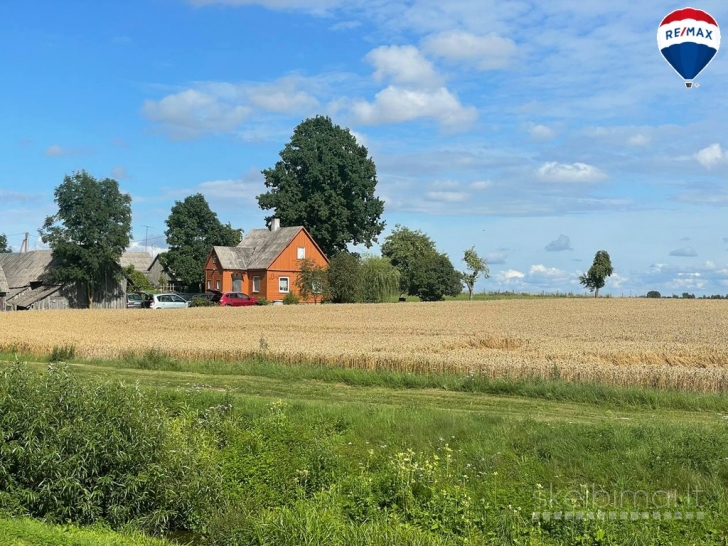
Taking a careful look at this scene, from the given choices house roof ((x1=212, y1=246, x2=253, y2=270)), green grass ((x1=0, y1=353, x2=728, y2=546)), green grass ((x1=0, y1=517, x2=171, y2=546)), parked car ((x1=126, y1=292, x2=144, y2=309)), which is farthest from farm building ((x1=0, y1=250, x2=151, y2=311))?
green grass ((x1=0, y1=517, x2=171, y2=546))

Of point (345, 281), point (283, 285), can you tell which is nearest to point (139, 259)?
point (283, 285)

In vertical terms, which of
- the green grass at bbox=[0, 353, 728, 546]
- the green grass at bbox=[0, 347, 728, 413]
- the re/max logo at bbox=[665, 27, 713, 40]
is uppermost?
the re/max logo at bbox=[665, 27, 713, 40]

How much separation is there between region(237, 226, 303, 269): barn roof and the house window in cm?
275

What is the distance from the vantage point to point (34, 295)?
3014 inches

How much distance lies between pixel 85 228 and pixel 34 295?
1060cm

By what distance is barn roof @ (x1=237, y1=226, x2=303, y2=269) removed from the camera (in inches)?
3241

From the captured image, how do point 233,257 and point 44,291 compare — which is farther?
point 233,257

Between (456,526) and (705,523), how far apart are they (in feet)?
11.5

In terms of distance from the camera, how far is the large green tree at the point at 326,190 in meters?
89.5

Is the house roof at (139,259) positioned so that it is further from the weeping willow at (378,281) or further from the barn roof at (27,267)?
the weeping willow at (378,281)

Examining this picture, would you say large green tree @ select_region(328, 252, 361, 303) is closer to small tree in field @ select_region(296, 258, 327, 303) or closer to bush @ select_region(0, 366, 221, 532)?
small tree in field @ select_region(296, 258, 327, 303)

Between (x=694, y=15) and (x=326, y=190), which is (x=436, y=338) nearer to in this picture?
(x=694, y=15)

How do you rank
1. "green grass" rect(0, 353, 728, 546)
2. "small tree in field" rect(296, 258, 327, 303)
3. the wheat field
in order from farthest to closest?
"small tree in field" rect(296, 258, 327, 303), the wheat field, "green grass" rect(0, 353, 728, 546)

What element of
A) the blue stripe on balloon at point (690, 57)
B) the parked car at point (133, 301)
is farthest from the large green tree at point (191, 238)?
the blue stripe on balloon at point (690, 57)
